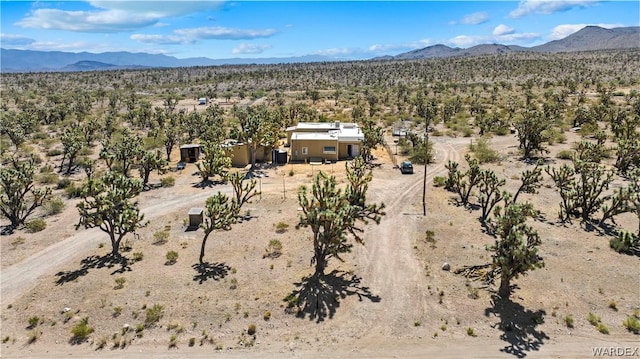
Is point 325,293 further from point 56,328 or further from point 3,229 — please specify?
point 3,229

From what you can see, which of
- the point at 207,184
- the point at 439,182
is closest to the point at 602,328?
the point at 439,182

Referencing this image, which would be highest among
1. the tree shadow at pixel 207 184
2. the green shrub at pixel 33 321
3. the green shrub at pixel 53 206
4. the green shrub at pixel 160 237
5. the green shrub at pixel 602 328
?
the tree shadow at pixel 207 184

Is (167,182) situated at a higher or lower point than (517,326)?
higher

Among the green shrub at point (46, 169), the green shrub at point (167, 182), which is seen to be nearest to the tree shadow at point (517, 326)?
the green shrub at point (167, 182)

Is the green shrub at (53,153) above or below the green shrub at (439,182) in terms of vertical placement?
above

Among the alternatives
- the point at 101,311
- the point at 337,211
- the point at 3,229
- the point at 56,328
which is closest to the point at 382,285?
the point at 337,211

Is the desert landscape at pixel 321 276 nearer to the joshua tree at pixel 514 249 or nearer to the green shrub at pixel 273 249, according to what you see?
the green shrub at pixel 273 249

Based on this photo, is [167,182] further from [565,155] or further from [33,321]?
[565,155]
